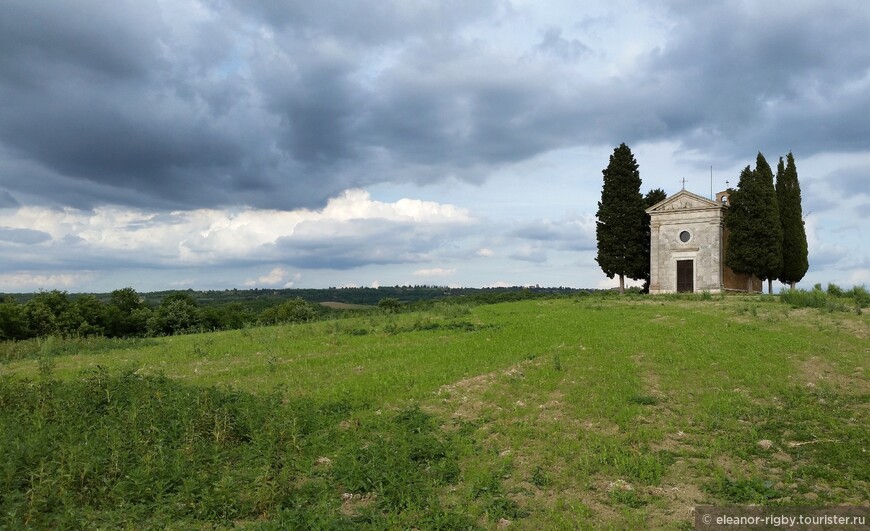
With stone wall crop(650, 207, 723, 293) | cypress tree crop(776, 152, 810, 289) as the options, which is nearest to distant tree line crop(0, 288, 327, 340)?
stone wall crop(650, 207, 723, 293)

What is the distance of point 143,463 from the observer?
8211 millimetres

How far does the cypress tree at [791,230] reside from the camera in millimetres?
42375

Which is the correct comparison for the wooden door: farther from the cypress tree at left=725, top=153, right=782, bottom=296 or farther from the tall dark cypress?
the tall dark cypress

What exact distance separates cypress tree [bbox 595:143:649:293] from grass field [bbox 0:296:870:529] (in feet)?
97.2

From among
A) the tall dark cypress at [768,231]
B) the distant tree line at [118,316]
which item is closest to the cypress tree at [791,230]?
the tall dark cypress at [768,231]

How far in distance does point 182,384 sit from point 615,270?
128 feet

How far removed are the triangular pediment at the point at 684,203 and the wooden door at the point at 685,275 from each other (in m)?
4.42

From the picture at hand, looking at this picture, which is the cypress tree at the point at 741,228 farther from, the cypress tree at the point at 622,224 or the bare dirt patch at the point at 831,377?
the bare dirt patch at the point at 831,377

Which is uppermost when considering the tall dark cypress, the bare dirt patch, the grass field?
the tall dark cypress

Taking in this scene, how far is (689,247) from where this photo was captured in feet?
143

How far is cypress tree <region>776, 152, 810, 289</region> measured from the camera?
42375 mm

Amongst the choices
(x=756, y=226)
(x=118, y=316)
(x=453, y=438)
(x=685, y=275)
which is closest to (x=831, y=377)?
(x=453, y=438)

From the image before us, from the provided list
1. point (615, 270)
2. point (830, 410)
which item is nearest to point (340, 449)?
point (830, 410)

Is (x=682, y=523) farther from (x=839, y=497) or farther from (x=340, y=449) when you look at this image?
(x=340, y=449)
